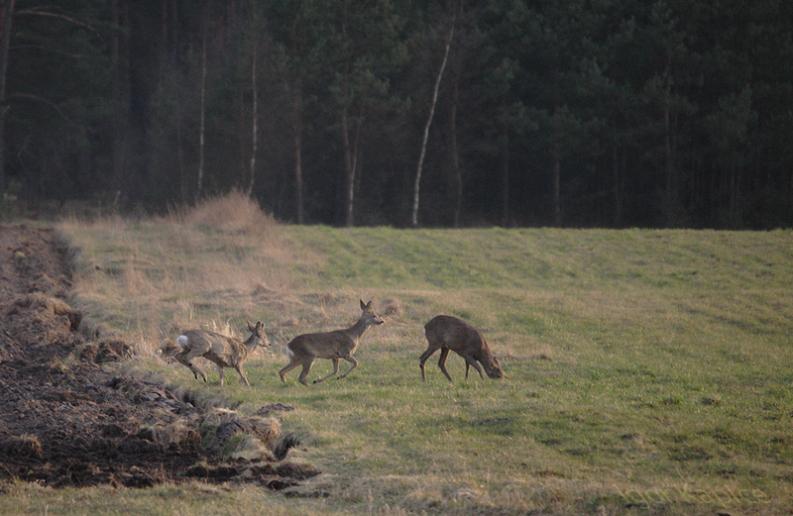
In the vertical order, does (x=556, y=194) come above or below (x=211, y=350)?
above

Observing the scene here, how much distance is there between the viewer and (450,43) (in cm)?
5159

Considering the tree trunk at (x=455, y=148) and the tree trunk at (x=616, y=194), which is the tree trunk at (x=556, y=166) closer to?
the tree trunk at (x=616, y=194)

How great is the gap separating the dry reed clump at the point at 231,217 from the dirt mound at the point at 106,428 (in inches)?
626

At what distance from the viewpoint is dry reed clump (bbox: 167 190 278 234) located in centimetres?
3562

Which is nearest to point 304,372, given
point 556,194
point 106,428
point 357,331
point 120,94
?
point 357,331

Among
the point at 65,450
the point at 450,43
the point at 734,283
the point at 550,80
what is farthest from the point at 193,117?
the point at 65,450

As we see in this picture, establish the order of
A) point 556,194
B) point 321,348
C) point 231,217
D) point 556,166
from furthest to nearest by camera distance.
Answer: point 556,194 < point 556,166 < point 231,217 < point 321,348

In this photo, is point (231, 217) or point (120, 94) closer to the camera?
point (231, 217)

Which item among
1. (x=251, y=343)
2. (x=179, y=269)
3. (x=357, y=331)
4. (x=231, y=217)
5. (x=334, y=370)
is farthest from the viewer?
(x=231, y=217)

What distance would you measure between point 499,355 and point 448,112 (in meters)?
38.1

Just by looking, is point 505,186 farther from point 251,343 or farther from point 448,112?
point 251,343

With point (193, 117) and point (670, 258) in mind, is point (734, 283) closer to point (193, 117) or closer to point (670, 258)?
point (670, 258)

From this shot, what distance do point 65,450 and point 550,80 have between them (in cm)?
4571

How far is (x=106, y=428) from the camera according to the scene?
13016mm
